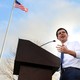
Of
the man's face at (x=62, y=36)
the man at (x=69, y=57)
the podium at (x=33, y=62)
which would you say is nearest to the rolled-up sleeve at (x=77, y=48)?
the man at (x=69, y=57)

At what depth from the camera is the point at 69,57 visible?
3.19 m

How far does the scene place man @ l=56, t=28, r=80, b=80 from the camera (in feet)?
9.71

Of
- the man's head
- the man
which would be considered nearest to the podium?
the man

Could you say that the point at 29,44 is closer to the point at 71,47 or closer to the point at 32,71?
the point at 32,71

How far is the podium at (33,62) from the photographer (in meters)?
2.84

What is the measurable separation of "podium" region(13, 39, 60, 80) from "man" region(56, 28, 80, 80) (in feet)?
0.47

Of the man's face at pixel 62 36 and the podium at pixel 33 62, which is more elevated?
the man's face at pixel 62 36

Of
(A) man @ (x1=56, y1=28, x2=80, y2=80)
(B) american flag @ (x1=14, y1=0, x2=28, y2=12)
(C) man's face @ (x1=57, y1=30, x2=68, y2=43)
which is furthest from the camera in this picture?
(B) american flag @ (x1=14, y1=0, x2=28, y2=12)

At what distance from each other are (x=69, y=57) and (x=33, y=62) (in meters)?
0.54

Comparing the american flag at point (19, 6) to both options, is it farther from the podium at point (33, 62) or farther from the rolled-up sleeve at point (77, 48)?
the podium at point (33, 62)

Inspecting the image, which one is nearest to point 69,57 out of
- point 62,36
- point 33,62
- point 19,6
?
point 62,36

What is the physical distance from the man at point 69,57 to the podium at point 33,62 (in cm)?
14

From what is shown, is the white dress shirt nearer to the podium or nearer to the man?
the man

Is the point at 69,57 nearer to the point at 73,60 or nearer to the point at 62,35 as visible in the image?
the point at 73,60
